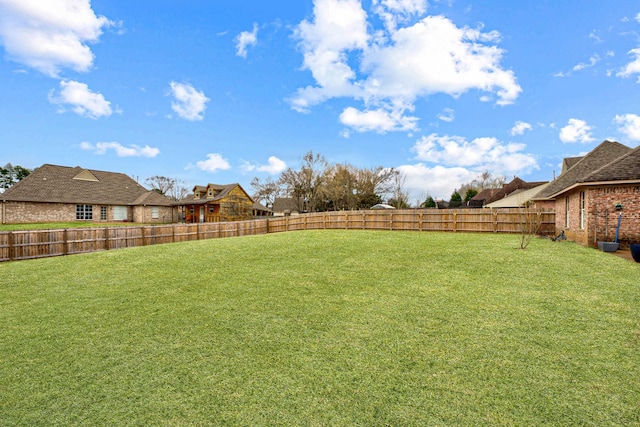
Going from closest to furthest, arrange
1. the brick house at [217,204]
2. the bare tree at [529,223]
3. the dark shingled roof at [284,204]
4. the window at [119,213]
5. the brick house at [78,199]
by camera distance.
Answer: the bare tree at [529,223]
the brick house at [78,199]
the window at [119,213]
the brick house at [217,204]
the dark shingled roof at [284,204]

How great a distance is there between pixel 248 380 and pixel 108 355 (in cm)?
210

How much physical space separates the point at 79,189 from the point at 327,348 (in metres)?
35.1

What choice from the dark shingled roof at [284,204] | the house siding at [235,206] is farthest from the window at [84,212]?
the dark shingled roof at [284,204]

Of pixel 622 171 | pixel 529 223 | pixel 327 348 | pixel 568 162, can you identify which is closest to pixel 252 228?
pixel 529 223

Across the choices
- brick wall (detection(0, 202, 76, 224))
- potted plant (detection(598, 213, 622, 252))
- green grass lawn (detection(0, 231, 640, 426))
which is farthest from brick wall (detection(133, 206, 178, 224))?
potted plant (detection(598, 213, 622, 252))

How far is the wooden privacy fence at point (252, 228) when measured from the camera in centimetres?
1214

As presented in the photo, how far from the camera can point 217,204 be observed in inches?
1391

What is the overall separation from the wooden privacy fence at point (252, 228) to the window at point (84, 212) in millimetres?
18341

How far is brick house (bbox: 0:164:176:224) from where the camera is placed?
84.6 ft

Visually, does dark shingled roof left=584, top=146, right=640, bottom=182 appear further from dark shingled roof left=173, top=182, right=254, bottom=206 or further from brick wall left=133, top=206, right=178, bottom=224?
brick wall left=133, top=206, right=178, bottom=224

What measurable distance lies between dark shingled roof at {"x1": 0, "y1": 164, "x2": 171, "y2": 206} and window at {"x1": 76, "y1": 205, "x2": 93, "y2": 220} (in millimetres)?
606

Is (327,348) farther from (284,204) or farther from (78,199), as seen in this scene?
(284,204)

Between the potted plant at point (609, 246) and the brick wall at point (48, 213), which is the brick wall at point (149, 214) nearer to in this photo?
the brick wall at point (48, 213)

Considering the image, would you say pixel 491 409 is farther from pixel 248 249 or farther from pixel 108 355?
pixel 248 249
